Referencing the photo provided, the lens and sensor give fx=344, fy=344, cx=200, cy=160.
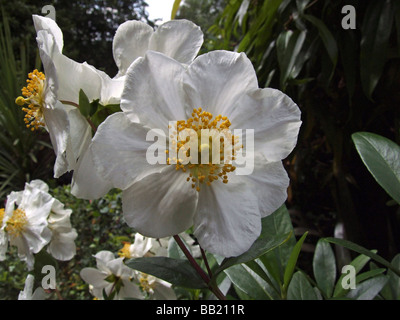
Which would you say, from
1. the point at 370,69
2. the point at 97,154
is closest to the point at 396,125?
the point at 370,69

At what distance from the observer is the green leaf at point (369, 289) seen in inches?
24.7

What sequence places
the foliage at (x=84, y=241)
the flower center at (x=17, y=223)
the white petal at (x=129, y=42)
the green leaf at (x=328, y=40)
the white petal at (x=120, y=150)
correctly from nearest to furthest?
the white petal at (x=120, y=150), the white petal at (x=129, y=42), the flower center at (x=17, y=223), the green leaf at (x=328, y=40), the foliage at (x=84, y=241)

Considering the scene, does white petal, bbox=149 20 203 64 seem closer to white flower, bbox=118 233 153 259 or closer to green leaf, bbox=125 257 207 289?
green leaf, bbox=125 257 207 289

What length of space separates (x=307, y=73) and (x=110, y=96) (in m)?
1.00

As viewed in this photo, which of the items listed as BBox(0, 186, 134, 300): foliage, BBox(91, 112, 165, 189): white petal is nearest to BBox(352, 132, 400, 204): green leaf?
BBox(91, 112, 165, 189): white petal

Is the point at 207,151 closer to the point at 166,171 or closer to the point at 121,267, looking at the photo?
the point at 166,171

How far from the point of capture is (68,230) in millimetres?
918

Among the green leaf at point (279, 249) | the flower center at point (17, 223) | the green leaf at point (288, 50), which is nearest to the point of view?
the green leaf at point (279, 249)

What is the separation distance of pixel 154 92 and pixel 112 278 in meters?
0.59

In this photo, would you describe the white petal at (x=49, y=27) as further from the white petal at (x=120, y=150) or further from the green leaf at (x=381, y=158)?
the green leaf at (x=381, y=158)

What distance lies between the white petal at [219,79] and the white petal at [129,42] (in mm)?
110

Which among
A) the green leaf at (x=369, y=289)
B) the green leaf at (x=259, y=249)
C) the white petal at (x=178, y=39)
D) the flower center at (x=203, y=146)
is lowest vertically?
the green leaf at (x=369, y=289)

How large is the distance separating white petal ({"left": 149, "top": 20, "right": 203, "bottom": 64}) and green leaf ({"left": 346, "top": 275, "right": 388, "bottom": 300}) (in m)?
0.52

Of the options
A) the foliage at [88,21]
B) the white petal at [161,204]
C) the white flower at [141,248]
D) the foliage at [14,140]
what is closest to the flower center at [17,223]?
the white flower at [141,248]
